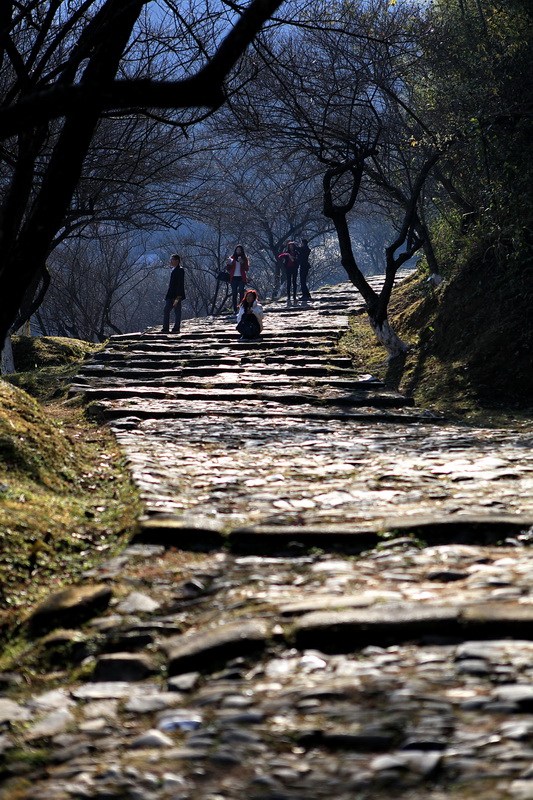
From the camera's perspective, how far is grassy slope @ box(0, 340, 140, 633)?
12.7 ft

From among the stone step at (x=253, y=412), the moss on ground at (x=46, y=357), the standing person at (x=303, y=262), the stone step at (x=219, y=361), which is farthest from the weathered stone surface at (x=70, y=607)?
the standing person at (x=303, y=262)

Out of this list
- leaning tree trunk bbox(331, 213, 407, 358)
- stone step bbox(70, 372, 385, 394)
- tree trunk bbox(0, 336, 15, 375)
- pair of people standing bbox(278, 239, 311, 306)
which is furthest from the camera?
pair of people standing bbox(278, 239, 311, 306)

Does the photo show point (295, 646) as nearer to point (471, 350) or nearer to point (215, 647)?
point (215, 647)

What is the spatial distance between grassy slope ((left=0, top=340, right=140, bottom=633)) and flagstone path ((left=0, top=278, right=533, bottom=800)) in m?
0.20

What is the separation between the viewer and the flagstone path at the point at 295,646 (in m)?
2.21

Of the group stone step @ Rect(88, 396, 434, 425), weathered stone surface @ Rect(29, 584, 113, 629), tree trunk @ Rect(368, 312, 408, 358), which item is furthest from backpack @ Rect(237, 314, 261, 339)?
weathered stone surface @ Rect(29, 584, 113, 629)

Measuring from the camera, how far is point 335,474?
5.98 meters

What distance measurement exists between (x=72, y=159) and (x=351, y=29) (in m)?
11.1

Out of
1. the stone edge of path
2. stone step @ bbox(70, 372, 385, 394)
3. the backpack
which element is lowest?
the stone edge of path

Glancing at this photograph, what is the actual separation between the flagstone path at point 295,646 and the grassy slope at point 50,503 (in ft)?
0.64

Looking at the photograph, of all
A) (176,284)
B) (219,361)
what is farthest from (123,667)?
(176,284)

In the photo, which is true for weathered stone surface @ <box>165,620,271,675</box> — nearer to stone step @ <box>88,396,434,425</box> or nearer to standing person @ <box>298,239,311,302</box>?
stone step @ <box>88,396,434,425</box>

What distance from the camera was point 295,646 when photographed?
9.66 ft

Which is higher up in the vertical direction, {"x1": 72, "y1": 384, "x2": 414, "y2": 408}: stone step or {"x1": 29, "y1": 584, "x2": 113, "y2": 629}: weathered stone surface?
{"x1": 72, "y1": 384, "x2": 414, "y2": 408}: stone step
